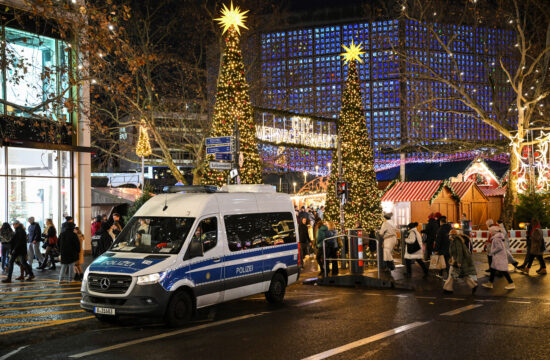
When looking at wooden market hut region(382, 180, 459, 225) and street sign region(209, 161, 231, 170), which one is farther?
wooden market hut region(382, 180, 459, 225)

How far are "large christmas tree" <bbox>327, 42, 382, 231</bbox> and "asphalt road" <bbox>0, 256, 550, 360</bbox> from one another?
11231 mm

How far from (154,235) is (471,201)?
2546 centimetres

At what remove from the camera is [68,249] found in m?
15.6

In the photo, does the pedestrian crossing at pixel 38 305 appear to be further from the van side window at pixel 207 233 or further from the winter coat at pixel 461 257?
the winter coat at pixel 461 257

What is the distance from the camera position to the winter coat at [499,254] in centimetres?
1455

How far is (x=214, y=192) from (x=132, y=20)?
1763 cm

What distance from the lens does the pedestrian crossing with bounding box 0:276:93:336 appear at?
10438 millimetres

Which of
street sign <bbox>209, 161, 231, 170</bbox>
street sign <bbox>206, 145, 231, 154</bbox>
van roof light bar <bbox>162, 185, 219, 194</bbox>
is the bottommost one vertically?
van roof light bar <bbox>162, 185, 219, 194</bbox>

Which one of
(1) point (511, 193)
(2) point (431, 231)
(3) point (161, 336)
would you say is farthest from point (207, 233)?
(1) point (511, 193)

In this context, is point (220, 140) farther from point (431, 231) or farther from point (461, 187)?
point (461, 187)

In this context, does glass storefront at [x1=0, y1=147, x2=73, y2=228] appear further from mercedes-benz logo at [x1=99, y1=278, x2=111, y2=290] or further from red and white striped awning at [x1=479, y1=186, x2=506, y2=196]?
red and white striped awning at [x1=479, y1=186, x2=506, y2=196]

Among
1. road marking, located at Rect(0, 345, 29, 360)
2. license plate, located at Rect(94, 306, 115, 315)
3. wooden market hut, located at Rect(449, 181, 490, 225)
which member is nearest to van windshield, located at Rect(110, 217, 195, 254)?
license plate, located at Rect(94, 306, 115, 315)

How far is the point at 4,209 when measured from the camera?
21781 mm

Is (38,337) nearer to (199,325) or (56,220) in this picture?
(199,325)
